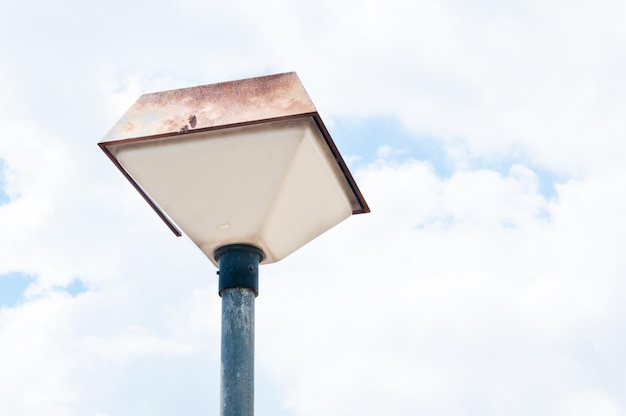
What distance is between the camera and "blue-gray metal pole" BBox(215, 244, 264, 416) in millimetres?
4609

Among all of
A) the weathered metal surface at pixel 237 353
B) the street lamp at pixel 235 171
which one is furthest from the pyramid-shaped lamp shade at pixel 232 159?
the weathered metal surface at pixel 237 353

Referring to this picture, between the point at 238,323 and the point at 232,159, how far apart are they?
75 centimetres

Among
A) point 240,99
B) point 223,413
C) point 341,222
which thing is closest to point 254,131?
point 240,99

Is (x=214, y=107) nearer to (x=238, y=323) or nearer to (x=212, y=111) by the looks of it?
(x=212, y=111)

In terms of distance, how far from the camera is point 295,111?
461 cm

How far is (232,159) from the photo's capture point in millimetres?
4738

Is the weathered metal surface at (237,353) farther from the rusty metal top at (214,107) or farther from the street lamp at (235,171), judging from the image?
the rusty metal top at (214,107)

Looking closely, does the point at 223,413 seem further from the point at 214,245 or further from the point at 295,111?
the point at 295,111

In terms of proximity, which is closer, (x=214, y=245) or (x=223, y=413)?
(x=223, y=413)

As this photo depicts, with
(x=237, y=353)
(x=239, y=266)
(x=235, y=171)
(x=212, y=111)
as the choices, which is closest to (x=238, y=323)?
(x=237, y=353)

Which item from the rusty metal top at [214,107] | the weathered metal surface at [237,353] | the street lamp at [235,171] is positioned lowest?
the weathered metal surface at [237,353]

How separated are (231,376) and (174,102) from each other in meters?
1.29

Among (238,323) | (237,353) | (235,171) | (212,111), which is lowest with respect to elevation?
(237,353)

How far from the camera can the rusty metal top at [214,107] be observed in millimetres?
4656
